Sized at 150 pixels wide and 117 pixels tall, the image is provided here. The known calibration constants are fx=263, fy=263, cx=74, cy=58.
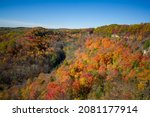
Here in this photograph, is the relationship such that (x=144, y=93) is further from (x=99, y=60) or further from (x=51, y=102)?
(x=99, y=60)

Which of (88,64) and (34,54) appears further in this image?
(34,54)

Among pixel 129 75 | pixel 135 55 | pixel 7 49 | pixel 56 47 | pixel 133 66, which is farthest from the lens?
pixel 56 47

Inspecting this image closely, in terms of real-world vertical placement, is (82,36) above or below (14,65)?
above

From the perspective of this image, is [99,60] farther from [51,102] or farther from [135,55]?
[51,102]

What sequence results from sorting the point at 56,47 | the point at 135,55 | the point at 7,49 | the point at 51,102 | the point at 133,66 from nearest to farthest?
the point at 51,102, the point at 133,66, the point at 135,55, the point at 7,49, the point at 56,47

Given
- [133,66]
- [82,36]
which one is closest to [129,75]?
[133,66]

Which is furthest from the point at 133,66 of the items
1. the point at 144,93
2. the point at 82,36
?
the point at 82,36
